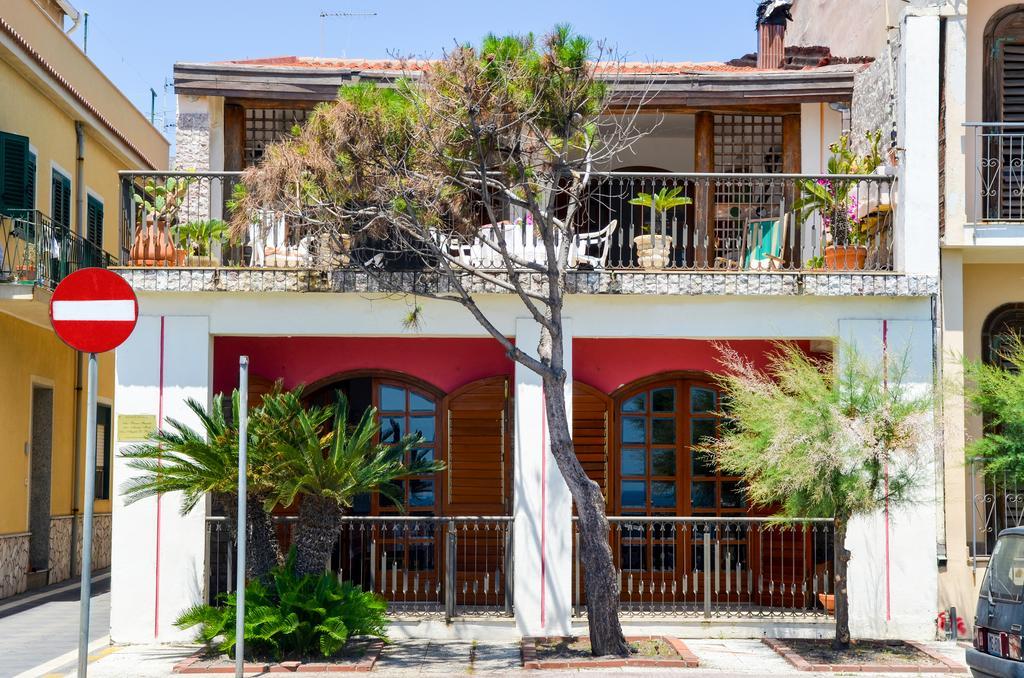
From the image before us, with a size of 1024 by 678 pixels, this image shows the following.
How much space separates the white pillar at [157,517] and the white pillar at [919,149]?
7718 millimetres

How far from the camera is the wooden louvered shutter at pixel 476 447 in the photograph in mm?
15992

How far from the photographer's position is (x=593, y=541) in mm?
12172

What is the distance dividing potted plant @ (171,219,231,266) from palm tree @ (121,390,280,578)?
205cm

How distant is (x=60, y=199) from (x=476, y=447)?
910 centimetres

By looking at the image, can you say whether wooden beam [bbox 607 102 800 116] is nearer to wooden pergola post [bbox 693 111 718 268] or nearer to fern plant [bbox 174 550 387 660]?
wooden pergola post [bbox 693 111 718 268]

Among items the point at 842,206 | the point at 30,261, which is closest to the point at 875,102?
the point at 842,206

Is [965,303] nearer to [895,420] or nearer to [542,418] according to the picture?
[895,420]

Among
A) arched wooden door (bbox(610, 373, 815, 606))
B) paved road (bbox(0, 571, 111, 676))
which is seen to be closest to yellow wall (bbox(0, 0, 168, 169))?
paved road (bbox(0, 571, 111, 676))

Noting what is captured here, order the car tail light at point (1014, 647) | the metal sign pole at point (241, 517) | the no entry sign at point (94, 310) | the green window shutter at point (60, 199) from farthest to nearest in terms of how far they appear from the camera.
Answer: the green window shutter at point (60, 199), the metal sign pole at point (241, 517), the car tail light at point (1014, 647), the no entry sign at point (94, 310)

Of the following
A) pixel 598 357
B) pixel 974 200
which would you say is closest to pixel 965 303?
pixel 974 200

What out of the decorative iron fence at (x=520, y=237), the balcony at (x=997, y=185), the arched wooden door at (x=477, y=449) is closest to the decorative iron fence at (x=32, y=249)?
the decorative iron fence at (x=520, y=237)

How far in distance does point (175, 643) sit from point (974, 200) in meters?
10.0

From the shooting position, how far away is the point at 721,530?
15812mm

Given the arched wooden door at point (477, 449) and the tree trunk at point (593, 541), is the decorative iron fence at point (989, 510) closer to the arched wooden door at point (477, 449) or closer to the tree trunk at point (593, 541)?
the tree trunk at point (593, 541)
